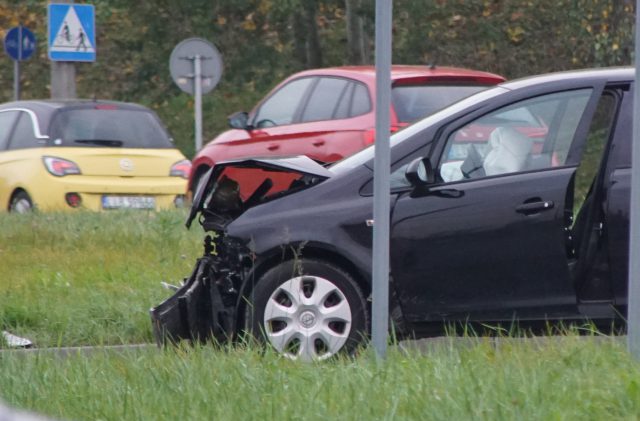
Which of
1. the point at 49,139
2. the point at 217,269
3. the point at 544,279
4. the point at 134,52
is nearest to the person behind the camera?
the point at 544,279

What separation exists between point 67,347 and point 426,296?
7.07ft

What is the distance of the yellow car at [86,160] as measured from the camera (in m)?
16.0

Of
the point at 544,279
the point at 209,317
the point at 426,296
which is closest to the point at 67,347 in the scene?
the point at 209,317

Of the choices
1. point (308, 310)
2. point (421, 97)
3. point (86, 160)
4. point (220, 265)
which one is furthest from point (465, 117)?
point (86, 160)

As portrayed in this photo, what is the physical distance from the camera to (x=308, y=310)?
7082 mm

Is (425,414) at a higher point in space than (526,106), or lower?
lower

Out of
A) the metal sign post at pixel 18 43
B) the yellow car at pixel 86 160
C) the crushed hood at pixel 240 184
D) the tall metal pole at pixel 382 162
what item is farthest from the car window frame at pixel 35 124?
the tall metal pole at pixel 382 162

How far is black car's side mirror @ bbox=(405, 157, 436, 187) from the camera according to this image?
7102 millimetres

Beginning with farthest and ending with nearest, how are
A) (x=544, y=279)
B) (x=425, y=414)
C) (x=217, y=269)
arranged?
(x=217, y=269) → (x=544, y=279) → (x=425, y=414)

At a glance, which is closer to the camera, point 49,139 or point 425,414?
point 425,414

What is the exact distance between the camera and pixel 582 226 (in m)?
7.05

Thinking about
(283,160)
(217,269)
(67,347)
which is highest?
(283,160)

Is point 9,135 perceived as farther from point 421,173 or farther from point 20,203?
point 421,173

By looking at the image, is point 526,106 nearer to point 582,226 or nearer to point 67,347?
point 582,226
